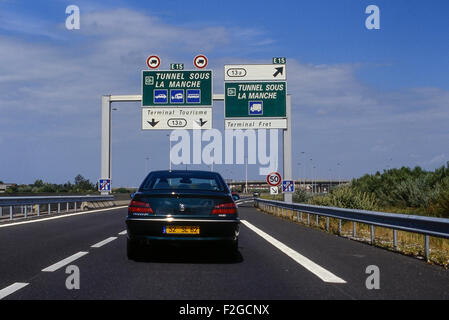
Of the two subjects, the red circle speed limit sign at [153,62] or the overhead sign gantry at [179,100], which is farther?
the red circle speed limit sign at [153,62]

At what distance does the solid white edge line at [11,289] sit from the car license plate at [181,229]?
2.23 meters

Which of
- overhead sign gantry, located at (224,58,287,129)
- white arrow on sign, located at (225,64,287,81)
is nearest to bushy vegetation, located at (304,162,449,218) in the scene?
overhead sign gantry, located at (224,58,287,129)

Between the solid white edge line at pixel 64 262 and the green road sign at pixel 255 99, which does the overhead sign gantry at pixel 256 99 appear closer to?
the green road sign at pixel 255 99

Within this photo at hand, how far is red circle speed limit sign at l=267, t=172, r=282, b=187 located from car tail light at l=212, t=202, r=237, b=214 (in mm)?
20835

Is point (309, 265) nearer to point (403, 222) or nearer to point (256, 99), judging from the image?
point (403, 222)

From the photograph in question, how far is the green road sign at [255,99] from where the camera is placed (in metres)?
28.2

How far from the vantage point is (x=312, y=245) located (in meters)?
11.2

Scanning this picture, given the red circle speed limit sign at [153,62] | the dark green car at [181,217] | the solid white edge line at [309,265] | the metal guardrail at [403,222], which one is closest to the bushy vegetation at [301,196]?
the red circle speed limit sign at [153,62]

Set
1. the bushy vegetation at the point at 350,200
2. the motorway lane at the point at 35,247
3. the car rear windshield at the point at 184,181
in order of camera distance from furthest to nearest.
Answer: the bushy vegetation at the point at 350,200, the car rear windshield at the point at 184,181, the motorway lane at the point at 35,247

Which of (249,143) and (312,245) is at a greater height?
(249,143)

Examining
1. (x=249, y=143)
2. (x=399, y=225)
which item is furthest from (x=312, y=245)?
(x=249, y=143)

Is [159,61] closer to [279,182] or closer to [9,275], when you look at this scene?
[279,182]
